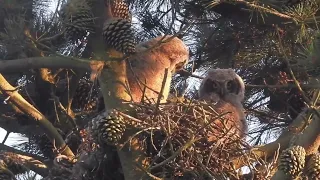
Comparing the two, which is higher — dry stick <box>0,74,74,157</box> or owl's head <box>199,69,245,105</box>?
owl's head <box>199,69,245,105</box>

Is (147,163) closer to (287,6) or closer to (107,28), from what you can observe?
(107,28)

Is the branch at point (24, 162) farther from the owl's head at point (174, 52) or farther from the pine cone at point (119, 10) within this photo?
the owl's head at point (174, 52)

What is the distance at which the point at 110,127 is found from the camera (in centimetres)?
397

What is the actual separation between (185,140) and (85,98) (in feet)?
4.27

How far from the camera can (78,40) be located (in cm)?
411

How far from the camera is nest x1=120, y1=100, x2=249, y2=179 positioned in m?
4.02

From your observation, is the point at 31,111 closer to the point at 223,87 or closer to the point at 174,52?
the point at 174,52

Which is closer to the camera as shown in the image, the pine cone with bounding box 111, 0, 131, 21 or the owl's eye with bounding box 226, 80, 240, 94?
the pine cone with bounding box 111, 0, 131, 21

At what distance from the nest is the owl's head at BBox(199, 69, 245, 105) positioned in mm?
1143

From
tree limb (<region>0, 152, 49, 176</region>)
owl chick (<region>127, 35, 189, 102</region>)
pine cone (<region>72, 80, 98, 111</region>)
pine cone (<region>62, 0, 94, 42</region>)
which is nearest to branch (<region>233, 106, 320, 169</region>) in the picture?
owl chick (<region>127, 35, 189, 102</region>)

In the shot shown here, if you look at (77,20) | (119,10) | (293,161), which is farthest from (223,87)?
(293,161)

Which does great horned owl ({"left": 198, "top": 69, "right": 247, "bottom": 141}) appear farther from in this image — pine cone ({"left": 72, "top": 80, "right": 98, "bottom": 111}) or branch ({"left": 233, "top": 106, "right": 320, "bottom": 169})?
branch ({"left": 233, "top": 106, "right": 320, "bottom": 169})

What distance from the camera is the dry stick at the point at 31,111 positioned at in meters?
4.32

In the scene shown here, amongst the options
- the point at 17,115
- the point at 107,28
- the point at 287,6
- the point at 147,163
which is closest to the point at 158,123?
the point at 147,163
